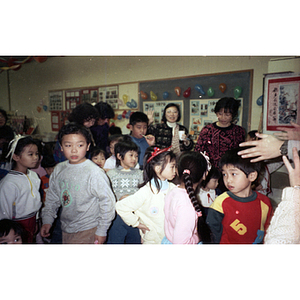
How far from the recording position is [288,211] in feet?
5.21

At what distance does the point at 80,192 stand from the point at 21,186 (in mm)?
427

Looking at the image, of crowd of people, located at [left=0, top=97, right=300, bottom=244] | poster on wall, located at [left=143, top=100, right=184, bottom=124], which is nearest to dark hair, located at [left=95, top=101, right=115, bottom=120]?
crowd of people, located at [left=0, top=97, right=300, bottom=244]

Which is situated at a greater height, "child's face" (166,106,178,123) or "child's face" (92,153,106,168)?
"child's face" (166,106,178,123)

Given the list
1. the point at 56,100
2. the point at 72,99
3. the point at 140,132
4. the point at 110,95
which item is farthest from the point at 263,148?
the point at 56,100

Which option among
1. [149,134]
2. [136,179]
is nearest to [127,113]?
[149,134]

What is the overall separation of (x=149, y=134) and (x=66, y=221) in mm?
833

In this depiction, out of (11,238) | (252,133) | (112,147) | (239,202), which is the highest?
(252,133)

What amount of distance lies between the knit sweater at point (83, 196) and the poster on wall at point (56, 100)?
1.24ft

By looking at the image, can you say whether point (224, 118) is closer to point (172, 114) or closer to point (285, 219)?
point (172, 114)

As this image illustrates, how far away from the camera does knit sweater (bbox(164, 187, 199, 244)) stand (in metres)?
1.53

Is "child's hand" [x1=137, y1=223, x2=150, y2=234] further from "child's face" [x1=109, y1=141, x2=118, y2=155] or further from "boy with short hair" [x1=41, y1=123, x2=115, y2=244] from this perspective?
"child's face" [x1=109, y1=141, x2=118, y2=155]

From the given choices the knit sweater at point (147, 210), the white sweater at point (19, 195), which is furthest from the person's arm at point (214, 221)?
the white sweater at point (19, 195)

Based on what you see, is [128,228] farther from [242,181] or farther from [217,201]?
[242,181]

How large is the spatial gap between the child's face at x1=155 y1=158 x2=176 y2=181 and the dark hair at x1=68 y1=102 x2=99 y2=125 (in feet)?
1.88
